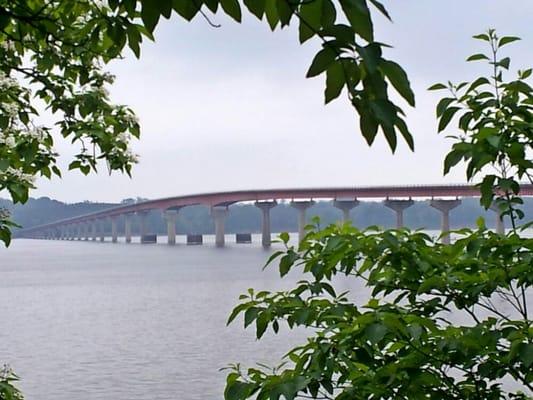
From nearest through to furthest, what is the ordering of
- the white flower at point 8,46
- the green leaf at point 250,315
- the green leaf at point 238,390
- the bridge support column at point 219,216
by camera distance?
the green leaf at point 238,390 → the green leaf at point 250,315 → the white flower at point 8,46 → the bridge support column at point 219,216

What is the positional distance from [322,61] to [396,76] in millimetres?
191

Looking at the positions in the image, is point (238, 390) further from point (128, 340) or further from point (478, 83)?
point (128, 340)

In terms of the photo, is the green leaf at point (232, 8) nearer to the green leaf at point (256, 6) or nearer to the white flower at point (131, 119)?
the green leaf at point (256, 6)

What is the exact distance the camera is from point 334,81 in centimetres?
177

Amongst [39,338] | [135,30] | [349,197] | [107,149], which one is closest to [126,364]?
[39,338]

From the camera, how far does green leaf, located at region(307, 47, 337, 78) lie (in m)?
1.75

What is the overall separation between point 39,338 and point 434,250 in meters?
33.0

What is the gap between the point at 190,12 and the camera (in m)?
1.82

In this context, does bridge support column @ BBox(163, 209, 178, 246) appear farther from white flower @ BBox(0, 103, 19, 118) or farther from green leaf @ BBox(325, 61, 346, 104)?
green leaf @ BBox(325, 61, 346, 104)

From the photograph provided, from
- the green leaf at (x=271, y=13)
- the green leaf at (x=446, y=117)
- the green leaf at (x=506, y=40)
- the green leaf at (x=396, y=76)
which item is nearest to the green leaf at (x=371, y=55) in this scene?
the green leaf at (x=396, y=76)

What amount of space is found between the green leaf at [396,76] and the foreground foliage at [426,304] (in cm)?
265

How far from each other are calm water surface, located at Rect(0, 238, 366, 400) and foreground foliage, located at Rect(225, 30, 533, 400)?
18414 millimetres

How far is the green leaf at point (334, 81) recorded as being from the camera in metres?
1.76

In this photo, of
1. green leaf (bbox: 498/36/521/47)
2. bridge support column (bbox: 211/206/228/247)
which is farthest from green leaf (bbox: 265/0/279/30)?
bridge support column (bbox: 211/206/228/247)
